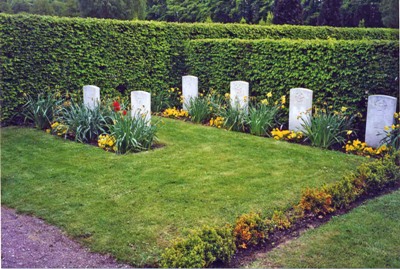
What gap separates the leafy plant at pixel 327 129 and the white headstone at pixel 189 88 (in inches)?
152

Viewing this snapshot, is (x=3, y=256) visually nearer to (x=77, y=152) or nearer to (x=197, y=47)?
(x=77, y=152)

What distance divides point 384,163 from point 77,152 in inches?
213

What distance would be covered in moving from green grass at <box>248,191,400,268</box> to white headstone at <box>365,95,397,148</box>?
3.04m

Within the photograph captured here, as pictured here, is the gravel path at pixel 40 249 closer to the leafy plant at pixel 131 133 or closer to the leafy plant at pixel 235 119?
the leafy plant at pixel 131 133

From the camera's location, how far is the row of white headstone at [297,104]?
26.5 feet

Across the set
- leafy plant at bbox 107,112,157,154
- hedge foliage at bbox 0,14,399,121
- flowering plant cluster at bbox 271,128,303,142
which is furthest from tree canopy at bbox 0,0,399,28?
leafy plant at bbox 107,112,157,154

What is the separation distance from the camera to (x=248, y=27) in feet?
47.5

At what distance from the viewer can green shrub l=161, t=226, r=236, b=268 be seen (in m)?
4.02

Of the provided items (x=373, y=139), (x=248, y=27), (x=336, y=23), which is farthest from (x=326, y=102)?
(x=336, y=23)

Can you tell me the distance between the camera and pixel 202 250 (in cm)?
411

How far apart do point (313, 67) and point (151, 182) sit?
5042 mm

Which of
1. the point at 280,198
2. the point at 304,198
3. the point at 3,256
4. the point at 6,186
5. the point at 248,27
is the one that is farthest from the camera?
the point at 248,27

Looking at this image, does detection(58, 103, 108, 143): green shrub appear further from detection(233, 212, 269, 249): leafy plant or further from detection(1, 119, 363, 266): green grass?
detection(233, 212, 269, 249): leafy plant

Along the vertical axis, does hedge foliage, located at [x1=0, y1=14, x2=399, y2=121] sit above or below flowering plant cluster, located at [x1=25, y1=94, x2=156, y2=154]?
above
